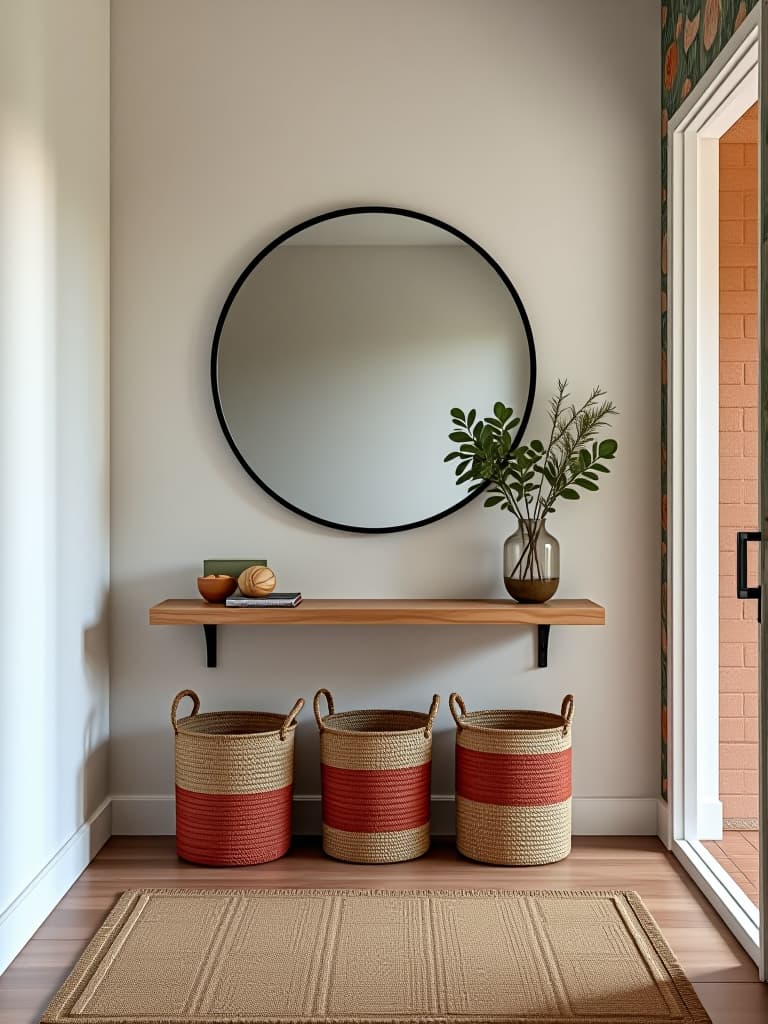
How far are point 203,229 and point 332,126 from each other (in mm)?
507

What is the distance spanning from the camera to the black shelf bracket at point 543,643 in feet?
10.1

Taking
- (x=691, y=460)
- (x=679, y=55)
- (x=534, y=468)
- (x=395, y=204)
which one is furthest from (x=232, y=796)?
(x=679, y=55)

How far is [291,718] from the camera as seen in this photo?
2.91 meters

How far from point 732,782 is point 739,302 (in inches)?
61.6

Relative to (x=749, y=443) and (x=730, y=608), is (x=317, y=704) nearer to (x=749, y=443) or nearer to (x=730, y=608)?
(x=730, y=608)

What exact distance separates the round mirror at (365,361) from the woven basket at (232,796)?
716 mm

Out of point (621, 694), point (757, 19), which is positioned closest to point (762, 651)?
point (621, 694)

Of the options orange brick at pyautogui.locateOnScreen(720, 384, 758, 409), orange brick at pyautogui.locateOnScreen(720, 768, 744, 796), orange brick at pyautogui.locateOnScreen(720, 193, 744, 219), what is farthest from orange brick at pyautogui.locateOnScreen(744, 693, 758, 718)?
orange brick at pyautogui.locateOnScreen(720, 193, 744, 219)

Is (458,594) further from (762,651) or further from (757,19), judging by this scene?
(757,19)

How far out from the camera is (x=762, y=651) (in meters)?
2.13

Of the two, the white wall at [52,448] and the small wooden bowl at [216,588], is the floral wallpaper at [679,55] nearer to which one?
the small wooden bowl at [216,588]

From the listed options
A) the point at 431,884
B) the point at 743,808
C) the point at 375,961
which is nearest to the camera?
the point at 375,961

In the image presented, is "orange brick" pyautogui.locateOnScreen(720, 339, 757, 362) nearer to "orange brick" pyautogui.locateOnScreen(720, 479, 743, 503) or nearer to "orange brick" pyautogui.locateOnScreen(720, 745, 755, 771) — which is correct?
"orange brick" pyautogui.locateOnScreen(720, 479, 743, 503)

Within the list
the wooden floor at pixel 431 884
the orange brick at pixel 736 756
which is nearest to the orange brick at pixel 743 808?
the orange brick at pixel 736 756
